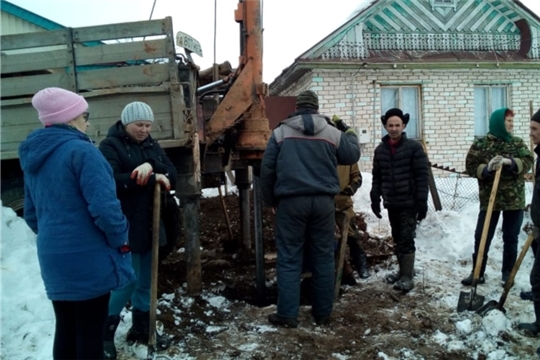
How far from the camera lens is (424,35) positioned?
504 inches

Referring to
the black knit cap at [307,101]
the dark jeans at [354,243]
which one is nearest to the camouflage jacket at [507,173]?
the dark jeans at [354,243]

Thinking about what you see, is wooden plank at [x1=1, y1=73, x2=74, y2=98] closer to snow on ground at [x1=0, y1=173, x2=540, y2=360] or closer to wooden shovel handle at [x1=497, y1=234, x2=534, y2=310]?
snow on ground at [x1=0, y1=173, x2=540, y2=360]

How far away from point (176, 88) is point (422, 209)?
2.80 metres

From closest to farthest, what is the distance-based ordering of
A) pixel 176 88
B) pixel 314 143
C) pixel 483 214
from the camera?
pixel 314 143
pixel 176 88
pixel 483 214

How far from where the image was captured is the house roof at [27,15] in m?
13.4

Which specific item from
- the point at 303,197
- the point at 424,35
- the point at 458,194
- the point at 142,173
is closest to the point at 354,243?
the point at 303,197

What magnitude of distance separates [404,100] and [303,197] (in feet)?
31.2

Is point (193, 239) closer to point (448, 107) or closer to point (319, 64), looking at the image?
point (319, 64)

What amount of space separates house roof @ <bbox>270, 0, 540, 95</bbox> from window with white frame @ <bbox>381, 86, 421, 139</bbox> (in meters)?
0.70

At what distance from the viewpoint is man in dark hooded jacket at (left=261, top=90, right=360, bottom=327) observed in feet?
13.2

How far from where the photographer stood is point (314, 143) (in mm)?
4074

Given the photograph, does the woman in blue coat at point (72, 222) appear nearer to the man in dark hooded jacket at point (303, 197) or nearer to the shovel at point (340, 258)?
the man in dark hooded jacket at point (303, 197)

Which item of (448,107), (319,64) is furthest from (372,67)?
(448,107)

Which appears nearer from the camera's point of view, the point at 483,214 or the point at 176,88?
the point at 176,88
